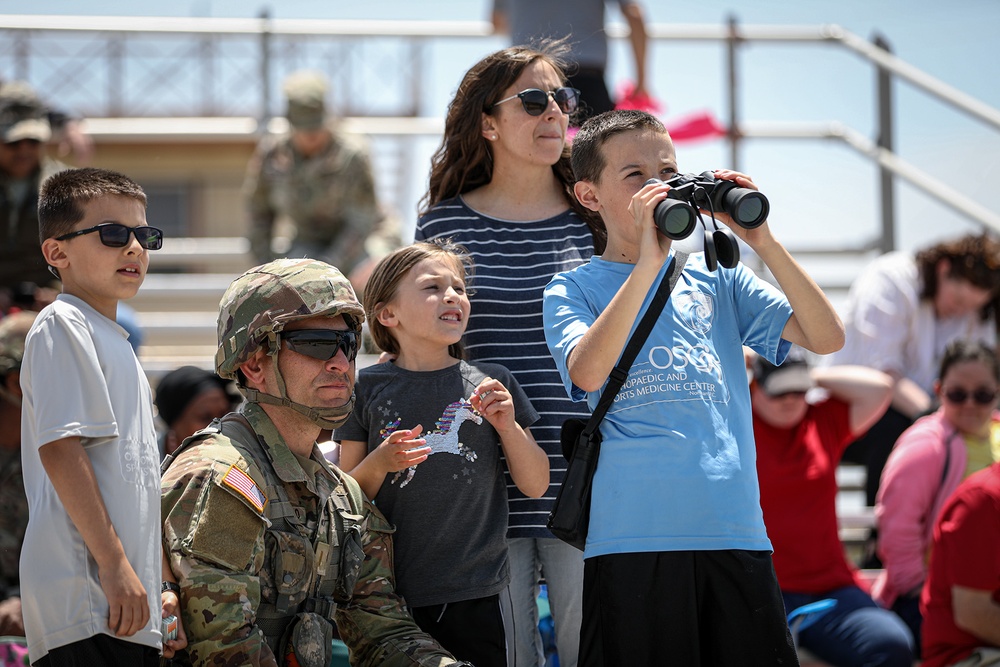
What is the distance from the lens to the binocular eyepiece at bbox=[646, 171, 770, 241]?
262 centimetres

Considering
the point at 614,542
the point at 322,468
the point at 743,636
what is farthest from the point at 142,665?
the point at 743,636

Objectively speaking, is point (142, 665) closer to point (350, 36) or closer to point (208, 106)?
point (350, 36)

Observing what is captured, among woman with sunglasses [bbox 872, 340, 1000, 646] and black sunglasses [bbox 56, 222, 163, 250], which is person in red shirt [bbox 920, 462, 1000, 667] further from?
black sunglasses [bbox 56, 222, 163, 250]

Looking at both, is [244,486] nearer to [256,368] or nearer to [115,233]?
[256,368]

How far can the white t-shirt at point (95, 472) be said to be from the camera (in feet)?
8.77

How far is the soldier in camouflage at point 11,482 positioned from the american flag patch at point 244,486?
1571mm

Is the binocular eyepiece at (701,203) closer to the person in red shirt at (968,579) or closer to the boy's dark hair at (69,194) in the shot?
the boy's dark hair at (69,194)

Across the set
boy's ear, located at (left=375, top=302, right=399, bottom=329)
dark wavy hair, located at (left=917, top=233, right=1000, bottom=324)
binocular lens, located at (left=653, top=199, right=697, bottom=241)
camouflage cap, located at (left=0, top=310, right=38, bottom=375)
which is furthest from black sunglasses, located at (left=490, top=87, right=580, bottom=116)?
dark wavy hair, located at (left=917, top=233, right=1000, bottom=324)

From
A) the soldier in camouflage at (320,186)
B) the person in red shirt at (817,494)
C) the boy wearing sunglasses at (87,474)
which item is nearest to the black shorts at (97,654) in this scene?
the boy wearing sunglasses at (87,474)

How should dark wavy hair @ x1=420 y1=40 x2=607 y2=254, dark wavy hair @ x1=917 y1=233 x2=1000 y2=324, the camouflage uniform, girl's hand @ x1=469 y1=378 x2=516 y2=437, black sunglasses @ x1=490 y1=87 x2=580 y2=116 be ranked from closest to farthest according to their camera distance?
girl's hand @ x1=469 y1=378 x2=516 y2=437, black sunglasses @ x1=490 y1=87 x2=580 y2=116, dark wavy hair @ x1=420 y1=40 x2=607 y2=254, the camouflage uniform, dark wavy hair @ x1=917 y1=233 x2=1000 y2=324

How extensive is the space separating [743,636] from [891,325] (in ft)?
12.6

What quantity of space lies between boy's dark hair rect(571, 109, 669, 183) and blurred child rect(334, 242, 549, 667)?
0.53 m

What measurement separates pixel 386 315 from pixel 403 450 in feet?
1.67

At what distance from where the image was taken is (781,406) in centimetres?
525
